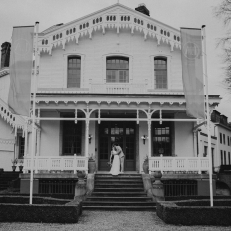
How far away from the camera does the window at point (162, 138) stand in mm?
20266

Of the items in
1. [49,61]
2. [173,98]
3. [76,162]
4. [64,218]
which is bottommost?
[64,218]

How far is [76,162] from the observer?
1700cm

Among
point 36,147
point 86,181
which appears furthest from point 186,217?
point 36,147

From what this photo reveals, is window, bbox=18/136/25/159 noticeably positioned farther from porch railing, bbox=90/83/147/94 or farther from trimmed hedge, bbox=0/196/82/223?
trimmed hedge, bbox=0/196/82/223

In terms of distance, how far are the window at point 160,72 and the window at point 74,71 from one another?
482 centimetres

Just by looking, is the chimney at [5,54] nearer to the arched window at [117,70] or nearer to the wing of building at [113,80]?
the wing of building at [113,80]

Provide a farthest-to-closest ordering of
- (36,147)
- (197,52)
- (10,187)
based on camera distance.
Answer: (36,147)
(10,187)
(197,52)

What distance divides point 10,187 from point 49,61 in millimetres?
8032

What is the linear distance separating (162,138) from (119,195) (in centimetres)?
624

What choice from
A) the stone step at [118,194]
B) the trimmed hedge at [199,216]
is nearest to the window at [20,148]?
the stone step at [118,194]

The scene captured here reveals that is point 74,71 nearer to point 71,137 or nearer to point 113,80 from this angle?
point 113,80

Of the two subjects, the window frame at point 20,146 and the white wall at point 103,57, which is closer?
the white wall at point 103,57

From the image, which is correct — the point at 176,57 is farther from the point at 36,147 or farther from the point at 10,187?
the point at 10,187

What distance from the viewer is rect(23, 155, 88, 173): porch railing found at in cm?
1695
